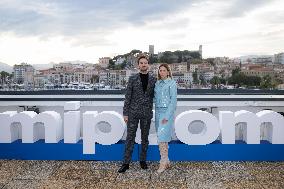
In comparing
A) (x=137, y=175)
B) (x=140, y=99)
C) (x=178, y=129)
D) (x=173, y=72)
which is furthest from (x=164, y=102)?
(x=173, y=72)

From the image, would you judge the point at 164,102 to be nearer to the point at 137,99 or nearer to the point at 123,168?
the point at 137,99

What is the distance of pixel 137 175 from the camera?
5480mm

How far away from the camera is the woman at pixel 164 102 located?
5.45 metres

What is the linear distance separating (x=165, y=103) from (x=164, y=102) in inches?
0.8

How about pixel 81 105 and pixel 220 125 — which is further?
pixel 81 105

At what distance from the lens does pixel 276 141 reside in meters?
6.21

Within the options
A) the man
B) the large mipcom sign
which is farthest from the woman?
the large mipcom sign

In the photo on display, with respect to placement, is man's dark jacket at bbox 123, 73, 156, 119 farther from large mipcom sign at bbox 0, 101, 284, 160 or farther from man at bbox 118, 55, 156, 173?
large mipcom sign at bbox 0, 101, 284, 160

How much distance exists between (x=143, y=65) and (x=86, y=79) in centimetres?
17832

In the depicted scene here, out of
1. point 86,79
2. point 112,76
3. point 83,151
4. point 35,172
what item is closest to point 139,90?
point 83,151

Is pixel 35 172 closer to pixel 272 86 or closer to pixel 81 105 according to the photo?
pixel 81 105

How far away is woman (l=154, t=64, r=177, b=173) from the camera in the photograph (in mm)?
5453

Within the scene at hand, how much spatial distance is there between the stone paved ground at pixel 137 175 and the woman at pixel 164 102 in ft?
1.30

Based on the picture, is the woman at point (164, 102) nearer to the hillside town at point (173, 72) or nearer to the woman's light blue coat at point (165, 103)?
the woman's light blue coat at point (165, 103)
